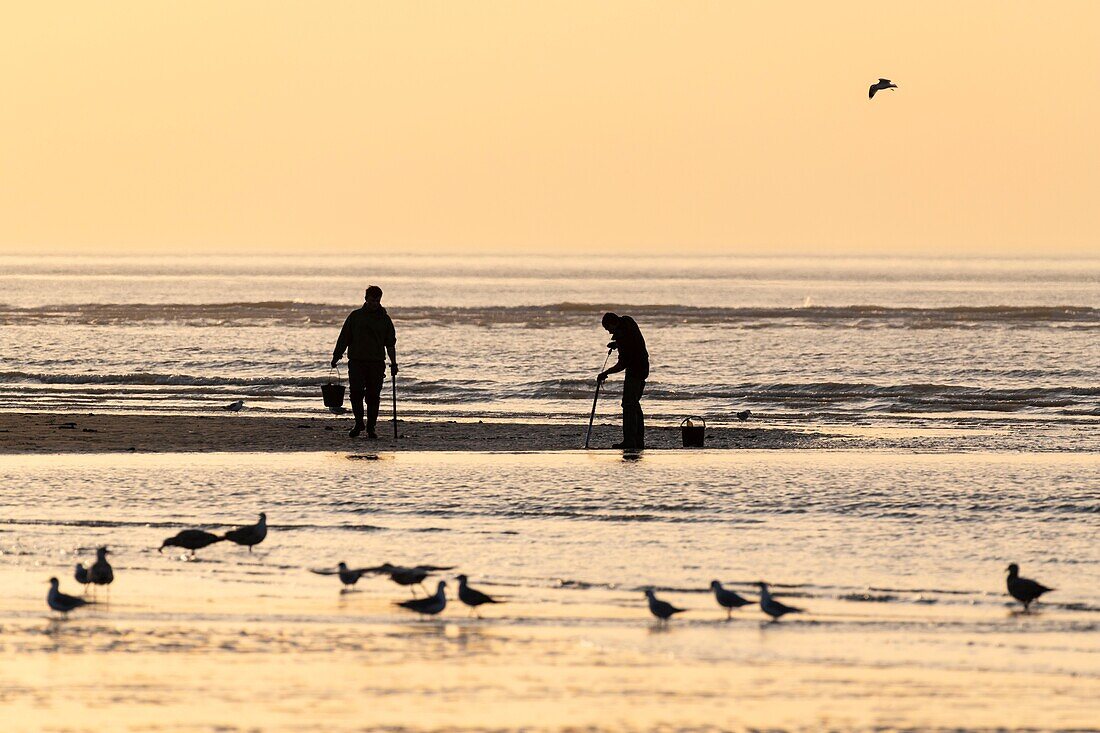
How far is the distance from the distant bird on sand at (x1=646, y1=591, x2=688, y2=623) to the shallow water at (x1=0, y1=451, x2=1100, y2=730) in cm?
8

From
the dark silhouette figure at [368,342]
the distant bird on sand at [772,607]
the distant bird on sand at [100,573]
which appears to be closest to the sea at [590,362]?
the dark silhouette figure at [368,342]

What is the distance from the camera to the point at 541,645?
10.2 metres

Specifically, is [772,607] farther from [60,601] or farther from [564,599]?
[60,601]

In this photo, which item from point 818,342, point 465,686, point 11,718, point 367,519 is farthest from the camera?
point 818,342

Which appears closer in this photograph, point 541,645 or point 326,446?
point 541,645

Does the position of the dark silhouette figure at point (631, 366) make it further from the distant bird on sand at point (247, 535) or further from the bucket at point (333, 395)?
the distant bird on sand at point (247, 535)

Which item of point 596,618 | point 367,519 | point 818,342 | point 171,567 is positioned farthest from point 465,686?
point 818,342

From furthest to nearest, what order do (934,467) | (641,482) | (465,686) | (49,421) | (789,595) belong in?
(49,421) < (934,467) < (641,482) < (789,595) < (465,686)

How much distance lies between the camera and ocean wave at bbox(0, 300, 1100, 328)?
72688 millimetres

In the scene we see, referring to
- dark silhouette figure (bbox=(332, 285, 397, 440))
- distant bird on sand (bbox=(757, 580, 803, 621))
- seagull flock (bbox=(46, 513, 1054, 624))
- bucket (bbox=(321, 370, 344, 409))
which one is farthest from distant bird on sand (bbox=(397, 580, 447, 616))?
bucket (bbox=(321, 370, 344, 409))

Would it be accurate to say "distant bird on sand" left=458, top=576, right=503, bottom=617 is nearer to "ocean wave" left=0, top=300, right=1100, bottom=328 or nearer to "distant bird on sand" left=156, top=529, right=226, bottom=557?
"distant bird on sand" left=156, top=529, right=226, bottom=557

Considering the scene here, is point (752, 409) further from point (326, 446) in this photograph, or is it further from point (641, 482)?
point (641, 482)

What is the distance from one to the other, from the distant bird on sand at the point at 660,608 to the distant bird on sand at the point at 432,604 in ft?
3.92

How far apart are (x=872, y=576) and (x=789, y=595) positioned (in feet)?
3.30
